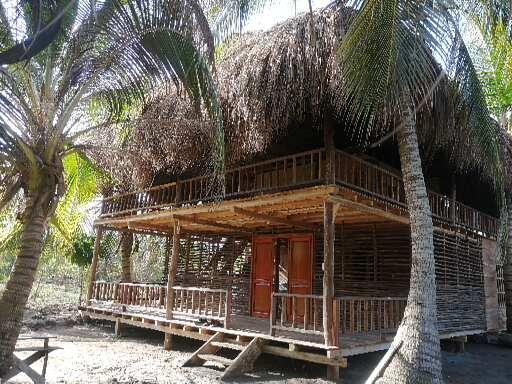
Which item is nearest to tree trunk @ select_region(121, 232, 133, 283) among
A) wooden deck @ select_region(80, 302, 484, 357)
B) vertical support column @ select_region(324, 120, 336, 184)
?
wooden deck @ select_region(80, 302, 484, 357)

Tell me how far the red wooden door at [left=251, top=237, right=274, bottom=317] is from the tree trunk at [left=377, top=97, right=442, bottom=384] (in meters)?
5.64

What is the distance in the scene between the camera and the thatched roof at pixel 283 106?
24.2 feet

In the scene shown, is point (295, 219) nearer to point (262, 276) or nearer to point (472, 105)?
point (262, 276)

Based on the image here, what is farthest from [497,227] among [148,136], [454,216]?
[148,136]

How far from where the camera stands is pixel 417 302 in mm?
6289

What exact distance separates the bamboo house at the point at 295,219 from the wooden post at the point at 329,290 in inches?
0.8

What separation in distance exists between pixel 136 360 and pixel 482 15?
26.6ft

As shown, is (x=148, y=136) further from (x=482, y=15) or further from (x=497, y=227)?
(x=497, y=227)

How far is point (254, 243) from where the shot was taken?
12445 mm

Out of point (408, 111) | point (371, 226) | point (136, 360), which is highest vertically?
point (408, 111)

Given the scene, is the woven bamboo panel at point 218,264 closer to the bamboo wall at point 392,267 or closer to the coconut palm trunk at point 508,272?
the bamboo wall at point 392,267

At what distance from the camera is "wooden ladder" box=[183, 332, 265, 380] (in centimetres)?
731

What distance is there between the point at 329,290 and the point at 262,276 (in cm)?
491

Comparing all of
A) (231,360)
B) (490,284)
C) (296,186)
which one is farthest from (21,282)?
(490,284)
